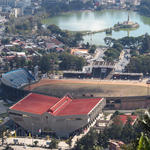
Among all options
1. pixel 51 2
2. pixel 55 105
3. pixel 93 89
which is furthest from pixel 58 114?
pixel 51 2

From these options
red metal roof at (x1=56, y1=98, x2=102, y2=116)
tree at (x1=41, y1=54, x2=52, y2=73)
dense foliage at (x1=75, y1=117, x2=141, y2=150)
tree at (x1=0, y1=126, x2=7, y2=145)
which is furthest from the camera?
tree at (x1=41, y1=54, x2=52, y2=73)

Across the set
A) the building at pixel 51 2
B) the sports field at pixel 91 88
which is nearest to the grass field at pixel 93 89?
the sports field at pixel 91 88

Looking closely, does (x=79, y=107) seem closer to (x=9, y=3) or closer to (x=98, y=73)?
(x=98, y=73)

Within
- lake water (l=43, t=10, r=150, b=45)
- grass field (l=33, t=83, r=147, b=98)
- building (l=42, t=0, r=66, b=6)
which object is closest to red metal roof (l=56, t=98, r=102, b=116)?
grass field (l=33, t=83, r=147, b=98)

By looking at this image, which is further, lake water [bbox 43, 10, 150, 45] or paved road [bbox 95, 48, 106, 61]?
lake water [bbox 43, 10, 150, 45]

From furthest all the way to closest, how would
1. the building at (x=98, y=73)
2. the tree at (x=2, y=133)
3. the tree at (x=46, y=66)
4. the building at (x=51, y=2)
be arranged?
the building at (x=51, y=2)
the tree at (x=46, y=66)
the building at (x=98, y=73)
the tree at (x=2, y=133)

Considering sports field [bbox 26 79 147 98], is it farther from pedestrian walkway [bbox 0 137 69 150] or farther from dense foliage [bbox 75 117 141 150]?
pedestrian walkway [bbox 0 137 69 150]

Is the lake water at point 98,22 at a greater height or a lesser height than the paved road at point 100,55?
greater

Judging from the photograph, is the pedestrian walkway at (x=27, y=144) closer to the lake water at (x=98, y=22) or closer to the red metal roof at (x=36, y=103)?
the red metal roof at (x=36, y=103)
